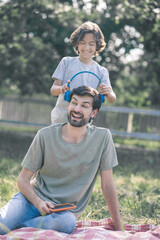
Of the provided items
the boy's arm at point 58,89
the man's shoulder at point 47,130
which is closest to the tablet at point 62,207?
the man's shoulder at point 47,130

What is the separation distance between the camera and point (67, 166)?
278 centimetres

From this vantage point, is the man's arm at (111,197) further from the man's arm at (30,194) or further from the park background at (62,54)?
the park background at (62,54)

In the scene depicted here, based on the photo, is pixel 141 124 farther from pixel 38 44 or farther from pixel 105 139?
pixel 105 139

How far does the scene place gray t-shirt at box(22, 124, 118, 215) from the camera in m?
2.78

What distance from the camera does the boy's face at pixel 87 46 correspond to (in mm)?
3410

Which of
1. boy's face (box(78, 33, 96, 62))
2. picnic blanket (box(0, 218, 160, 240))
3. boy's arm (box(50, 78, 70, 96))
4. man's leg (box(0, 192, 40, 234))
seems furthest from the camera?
boy's face (box(78, 33, 96, 62))

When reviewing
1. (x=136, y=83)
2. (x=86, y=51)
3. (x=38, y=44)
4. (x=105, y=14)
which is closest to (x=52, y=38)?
(x=38, y=44)

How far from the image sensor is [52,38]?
1023 cm

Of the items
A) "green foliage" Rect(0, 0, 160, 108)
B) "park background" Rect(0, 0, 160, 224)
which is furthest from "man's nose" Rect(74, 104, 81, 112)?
"green foliage" Rect(0, 0, 160, 108)

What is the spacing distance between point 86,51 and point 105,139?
1.00 metres

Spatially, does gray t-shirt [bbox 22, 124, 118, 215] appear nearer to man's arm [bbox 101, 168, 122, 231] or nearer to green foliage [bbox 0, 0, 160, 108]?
man's arm [bbox 101, 168, 122, 231]

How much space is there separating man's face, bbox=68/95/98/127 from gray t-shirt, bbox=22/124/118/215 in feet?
0.53

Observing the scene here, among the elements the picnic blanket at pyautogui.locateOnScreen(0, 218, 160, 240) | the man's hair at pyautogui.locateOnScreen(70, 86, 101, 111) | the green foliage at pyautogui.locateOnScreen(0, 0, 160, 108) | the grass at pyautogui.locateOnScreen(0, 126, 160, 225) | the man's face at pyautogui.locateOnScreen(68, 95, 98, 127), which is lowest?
the grass at pyautogui.locateOnScreen(0, 126, 160, 225)

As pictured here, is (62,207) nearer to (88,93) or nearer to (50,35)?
(88,93)
